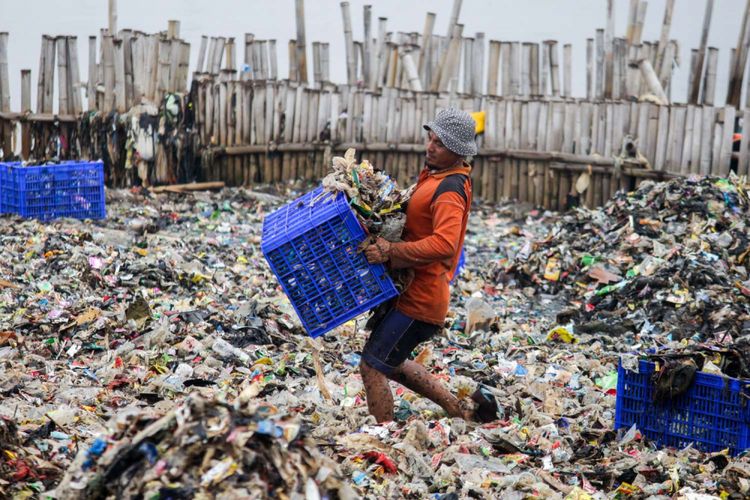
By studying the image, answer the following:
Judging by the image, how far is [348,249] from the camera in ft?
15.7

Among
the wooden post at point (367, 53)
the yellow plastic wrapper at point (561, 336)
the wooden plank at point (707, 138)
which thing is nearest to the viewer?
the yellow plastic wrapper at point (561, 336)

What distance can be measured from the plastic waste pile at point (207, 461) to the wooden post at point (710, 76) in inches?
419

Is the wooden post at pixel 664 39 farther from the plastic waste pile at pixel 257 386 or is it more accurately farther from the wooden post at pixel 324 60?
the wooden post at pixel 324 60

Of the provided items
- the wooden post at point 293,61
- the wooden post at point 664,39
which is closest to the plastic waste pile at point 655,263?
the wooden post at point 664,39

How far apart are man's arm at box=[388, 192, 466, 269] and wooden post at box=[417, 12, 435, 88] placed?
940 cm

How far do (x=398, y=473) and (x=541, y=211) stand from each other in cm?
864

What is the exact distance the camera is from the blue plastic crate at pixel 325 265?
4777mm

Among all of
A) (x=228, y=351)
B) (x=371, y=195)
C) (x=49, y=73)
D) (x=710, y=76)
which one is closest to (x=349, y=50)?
(x=49, y=73)

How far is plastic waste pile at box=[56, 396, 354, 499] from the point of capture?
3.13 m

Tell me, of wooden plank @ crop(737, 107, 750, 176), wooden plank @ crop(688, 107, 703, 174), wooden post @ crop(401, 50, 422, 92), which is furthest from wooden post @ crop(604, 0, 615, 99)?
wooden post @ crop(401, 50, 422, 92)

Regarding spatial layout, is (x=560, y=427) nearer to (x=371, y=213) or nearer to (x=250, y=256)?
(x=371, y=213)

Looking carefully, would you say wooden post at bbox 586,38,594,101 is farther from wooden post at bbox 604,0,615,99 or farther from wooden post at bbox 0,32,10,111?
wooden post at bbox 0,32,10,111

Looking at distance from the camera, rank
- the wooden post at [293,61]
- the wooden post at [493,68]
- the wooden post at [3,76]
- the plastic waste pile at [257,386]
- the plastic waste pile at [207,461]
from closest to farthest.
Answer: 1. the plastic waste pile at [207,461]
2. the plastic waste pile at [257,386]
3. the wooden post at [3,76]
4. the wooden post at [493,68]
5. the wooden post at [293,61]

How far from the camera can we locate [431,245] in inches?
184
